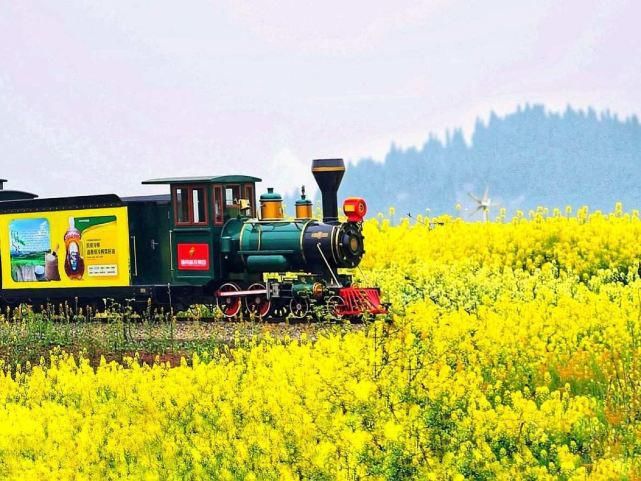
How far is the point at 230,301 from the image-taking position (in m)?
19.0

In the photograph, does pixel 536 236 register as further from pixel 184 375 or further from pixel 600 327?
pixel 184 375

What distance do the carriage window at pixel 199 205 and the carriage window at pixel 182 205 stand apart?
5.0 inches

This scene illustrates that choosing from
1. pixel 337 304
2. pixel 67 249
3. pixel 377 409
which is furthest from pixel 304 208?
pixel 377 409

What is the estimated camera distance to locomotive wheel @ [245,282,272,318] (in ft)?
60.8

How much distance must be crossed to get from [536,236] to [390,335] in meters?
12.6

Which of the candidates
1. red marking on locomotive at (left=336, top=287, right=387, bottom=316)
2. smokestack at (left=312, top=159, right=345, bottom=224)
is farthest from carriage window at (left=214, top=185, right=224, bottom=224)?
red marking on locomotive at (left=336, top=287, right=387, bottom=316)

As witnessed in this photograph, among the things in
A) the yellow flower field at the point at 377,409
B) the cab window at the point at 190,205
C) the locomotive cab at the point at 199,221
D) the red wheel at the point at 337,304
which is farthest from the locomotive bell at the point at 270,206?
the yellow flower field at the point at 377,409

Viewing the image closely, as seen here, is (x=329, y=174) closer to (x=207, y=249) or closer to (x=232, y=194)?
(x=232, y=194)

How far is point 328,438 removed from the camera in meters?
7.90

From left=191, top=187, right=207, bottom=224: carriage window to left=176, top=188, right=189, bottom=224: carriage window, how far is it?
128 mm

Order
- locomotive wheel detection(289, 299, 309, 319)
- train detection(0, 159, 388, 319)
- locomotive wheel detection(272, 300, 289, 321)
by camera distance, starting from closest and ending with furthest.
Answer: locomotive wheel detection(289, 299, 309, 319), train detection(0, 159, 388, 319), locomotive wheel detection(272, 300, 289, 321)

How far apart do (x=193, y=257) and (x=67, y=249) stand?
2981 millimetres

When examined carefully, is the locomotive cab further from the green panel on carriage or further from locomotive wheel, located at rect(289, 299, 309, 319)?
locomotive wheel, located at rect(289, 299, 309, 319)

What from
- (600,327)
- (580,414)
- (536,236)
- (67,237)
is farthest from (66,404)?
(536,236)
